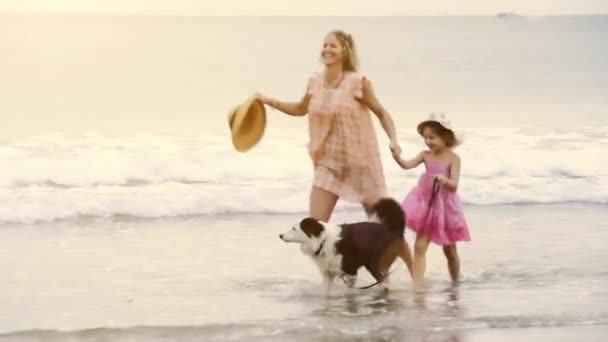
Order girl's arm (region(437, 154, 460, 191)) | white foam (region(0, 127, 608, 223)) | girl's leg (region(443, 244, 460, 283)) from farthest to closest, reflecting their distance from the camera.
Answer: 1. white foam (region(0, 127, 608, 223))
2. girl's leg (region(443, 244, 460, 283))
3. girl's arm (region(437, 154, 460, 191))

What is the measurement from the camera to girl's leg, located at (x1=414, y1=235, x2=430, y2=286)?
8000 millimetres

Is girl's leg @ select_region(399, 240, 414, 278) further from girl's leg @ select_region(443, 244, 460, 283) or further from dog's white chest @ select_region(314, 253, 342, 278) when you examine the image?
dog's white chest @ select_region(314, 253, 342, 278)

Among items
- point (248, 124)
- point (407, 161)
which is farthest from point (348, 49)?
point (248, 124)

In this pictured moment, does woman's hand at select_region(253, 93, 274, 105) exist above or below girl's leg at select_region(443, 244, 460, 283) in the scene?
above

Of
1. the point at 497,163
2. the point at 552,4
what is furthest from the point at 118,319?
the point at 552,4

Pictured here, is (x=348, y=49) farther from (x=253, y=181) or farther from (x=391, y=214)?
(x=253, y=181)

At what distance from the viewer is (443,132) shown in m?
7.86

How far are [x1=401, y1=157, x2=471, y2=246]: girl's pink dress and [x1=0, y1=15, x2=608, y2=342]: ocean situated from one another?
328 mm

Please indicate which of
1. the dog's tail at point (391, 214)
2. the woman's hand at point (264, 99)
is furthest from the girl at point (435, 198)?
the woman's hand at point (264, 99)

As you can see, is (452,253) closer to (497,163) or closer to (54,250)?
(54,250)

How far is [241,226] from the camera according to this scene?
10.2 m

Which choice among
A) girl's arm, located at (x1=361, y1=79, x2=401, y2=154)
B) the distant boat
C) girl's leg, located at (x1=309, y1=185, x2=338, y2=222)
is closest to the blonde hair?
girl's arm, located at (x1=361, y1=79, x2=401, y2=154)

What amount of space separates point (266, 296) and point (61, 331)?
1.36 meters

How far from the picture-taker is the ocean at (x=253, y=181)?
7.32 meters
